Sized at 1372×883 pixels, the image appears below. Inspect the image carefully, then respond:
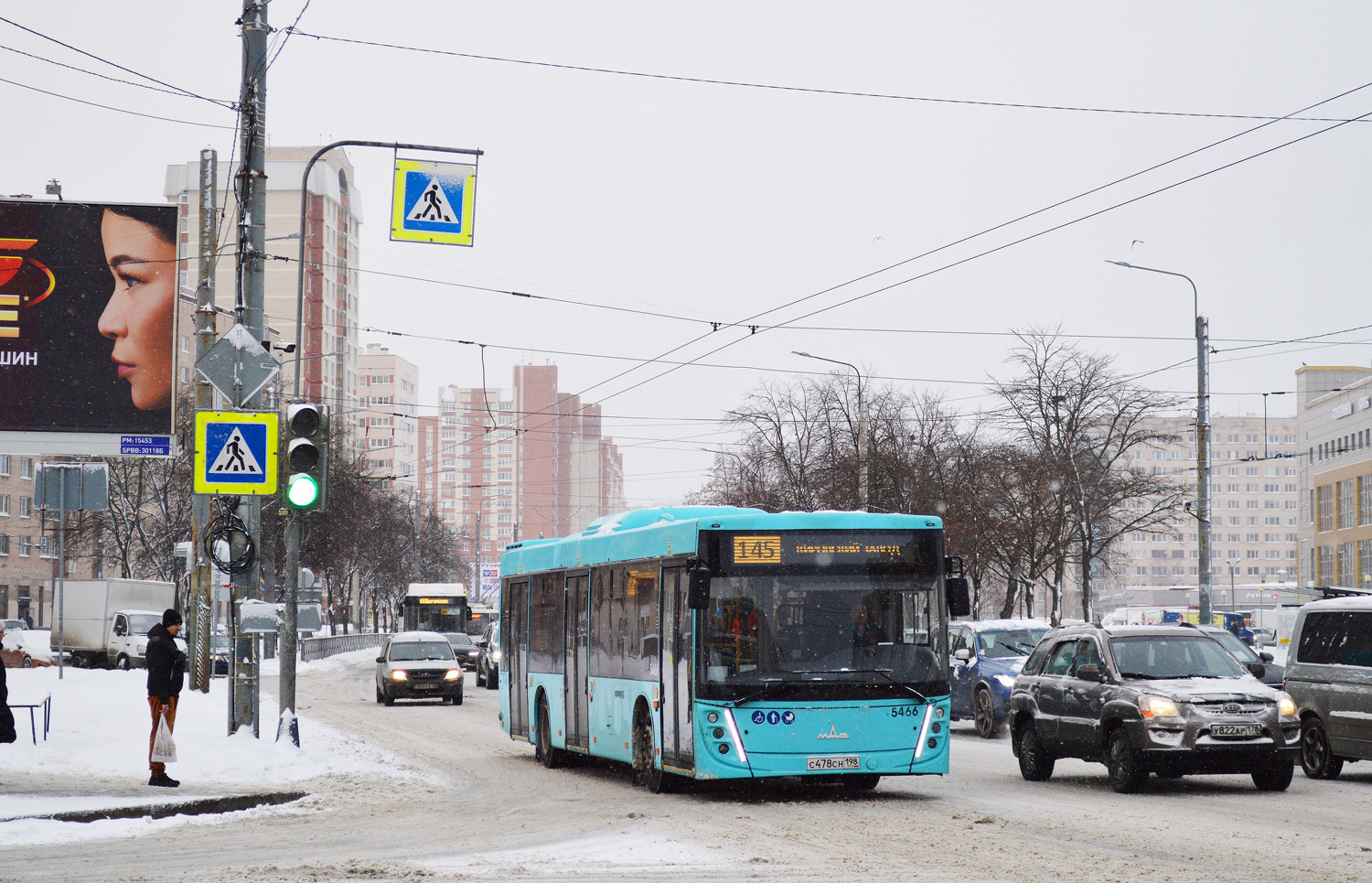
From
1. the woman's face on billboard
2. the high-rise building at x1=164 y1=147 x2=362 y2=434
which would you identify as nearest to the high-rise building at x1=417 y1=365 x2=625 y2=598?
the high-rise building at x1=164 y1=147 x2=362 y2=434

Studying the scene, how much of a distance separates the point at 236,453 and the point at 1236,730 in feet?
32.1

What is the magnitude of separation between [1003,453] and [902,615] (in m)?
34.7

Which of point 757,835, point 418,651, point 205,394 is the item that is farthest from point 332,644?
point 757,835

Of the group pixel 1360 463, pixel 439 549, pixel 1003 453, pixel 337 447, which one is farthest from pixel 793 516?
pixel 439 549

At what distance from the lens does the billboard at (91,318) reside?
26.1m

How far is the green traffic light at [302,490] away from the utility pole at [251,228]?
1.27m

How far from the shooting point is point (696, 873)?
9.78m

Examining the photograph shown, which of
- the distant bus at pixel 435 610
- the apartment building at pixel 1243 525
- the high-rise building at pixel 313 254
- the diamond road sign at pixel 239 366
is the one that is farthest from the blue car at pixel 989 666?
the apartment building at pixel 1243 525

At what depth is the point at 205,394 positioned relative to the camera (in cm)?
3000

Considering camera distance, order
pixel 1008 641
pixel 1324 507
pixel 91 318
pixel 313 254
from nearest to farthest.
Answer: pixel 1008 641
pixel 91 318
pixel 1324 507
pixel 313 254

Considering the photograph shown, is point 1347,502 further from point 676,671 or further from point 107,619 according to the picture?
point 676,671

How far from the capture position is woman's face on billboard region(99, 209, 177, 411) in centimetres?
2625

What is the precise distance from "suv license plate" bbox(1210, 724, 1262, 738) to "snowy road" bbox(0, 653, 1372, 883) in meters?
A: 0.55

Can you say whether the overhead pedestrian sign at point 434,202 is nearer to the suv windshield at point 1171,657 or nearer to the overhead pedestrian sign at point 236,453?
the overhead pedestrian sign at point 236,453
